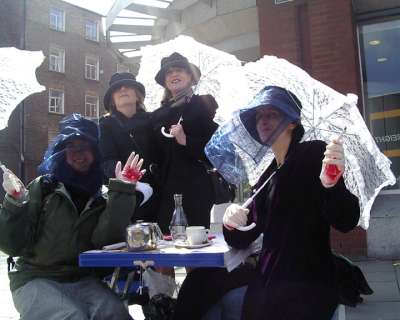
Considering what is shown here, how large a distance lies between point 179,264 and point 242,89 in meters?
1.11

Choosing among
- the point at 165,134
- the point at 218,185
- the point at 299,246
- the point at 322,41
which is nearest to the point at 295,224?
the point at 299,246

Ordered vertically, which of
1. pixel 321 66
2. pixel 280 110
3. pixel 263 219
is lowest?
pixel 263 219

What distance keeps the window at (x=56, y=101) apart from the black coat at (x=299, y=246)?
25375 mm

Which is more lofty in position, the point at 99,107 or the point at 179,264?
the point at 99,107

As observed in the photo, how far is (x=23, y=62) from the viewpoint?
307 cm

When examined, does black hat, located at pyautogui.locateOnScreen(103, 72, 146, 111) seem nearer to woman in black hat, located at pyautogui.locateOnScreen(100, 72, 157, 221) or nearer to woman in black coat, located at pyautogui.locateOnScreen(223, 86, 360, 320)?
woman in black hat, located at pyautogui.locateOnScreen(100, 72, 157, 221)

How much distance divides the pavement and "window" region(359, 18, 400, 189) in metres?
1.37

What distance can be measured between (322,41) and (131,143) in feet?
13.5

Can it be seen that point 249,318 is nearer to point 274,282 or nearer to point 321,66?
point 274,282

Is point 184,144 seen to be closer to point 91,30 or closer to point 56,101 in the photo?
point 56,101

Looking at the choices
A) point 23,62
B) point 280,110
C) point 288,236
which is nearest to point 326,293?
point 288,236

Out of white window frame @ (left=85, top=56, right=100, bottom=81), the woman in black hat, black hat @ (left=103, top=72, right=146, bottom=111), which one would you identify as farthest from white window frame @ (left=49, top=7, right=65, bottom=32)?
the woman in black hat

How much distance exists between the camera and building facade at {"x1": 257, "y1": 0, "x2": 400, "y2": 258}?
6410 millimetres

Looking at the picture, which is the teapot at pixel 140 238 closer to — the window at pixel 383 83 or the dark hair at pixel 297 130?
the dark hair at pixel 297 130
